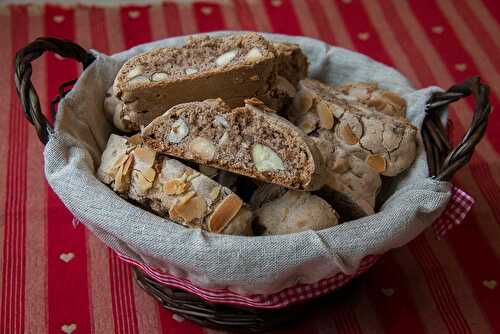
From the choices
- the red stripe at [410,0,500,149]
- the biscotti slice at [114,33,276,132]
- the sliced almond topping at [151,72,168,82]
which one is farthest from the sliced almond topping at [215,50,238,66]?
the red stripe at [410,0,500,149]

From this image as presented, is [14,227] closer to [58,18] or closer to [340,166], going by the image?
[340,166]

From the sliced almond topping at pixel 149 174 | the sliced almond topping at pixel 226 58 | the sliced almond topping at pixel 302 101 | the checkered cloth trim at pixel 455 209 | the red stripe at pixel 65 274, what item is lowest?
the red stripe at pixel 65 274

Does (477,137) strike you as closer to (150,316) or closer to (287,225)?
(287,225)

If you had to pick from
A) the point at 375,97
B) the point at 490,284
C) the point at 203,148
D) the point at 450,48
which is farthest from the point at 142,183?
the point at 450,48

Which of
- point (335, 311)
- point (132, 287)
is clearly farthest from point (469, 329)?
point (132, 287)

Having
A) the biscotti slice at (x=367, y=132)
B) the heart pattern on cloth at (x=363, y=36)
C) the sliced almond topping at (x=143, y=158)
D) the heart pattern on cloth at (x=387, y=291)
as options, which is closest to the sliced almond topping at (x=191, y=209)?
the sliced almond topping at (x=143, y=158)

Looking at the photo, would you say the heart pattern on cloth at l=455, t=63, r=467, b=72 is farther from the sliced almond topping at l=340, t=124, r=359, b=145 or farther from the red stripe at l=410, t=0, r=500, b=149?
the sliced almond topping at l=340, t=124, r=359, b=145

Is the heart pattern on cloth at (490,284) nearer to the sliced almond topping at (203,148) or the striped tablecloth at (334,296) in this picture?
the striped tablecloth at (334,296)
